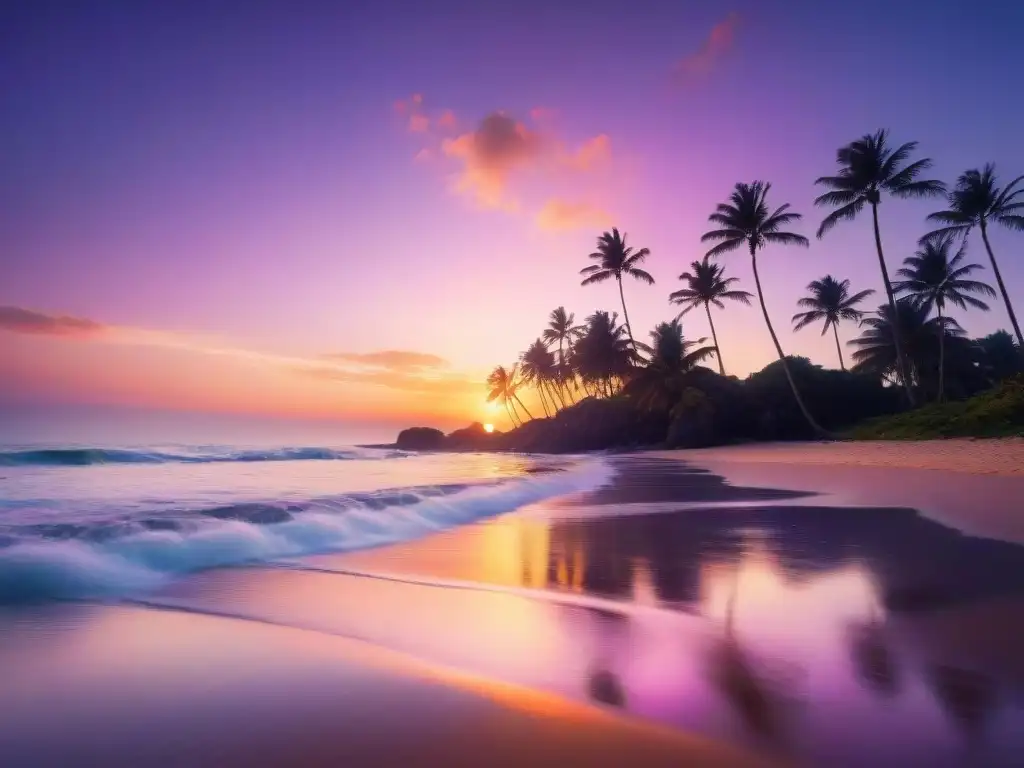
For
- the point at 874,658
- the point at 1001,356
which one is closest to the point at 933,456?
the point at 874,658

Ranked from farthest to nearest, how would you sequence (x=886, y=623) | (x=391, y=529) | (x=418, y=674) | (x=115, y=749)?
(x=391, y=529) → (x=886, y=623) → (x=418, y=674) → (x=115, y=749)

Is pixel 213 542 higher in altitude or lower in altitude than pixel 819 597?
higher

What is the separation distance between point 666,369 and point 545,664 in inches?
1430

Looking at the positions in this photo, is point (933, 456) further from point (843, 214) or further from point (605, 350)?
point (605, 350)

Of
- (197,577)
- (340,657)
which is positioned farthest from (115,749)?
(197,577)

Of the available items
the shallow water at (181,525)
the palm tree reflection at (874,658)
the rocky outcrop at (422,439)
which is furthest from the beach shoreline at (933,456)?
the rocky outcrop at (422,439)

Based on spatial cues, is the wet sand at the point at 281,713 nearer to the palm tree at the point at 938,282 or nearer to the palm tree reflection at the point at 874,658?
the palm tree reflection at the point at 874,658

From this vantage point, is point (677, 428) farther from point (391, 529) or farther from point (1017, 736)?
point (1017, 736)

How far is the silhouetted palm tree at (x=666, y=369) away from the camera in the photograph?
3716 cm

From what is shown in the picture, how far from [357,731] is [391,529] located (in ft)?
16.2

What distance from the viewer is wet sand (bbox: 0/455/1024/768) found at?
1.88 metres

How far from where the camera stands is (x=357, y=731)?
6.47 feet

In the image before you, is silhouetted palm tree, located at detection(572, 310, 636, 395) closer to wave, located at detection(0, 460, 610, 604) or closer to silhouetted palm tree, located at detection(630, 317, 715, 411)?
silhouetted palm tree, located at detection(630, 317, 715, 411)

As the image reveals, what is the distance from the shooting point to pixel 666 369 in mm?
37469
